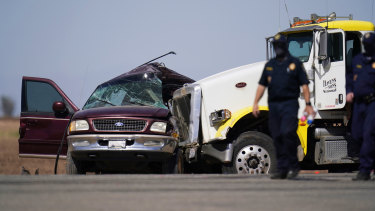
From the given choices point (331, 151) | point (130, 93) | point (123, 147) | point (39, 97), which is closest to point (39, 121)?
point (39, 97)

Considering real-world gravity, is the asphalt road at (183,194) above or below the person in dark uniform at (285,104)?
below

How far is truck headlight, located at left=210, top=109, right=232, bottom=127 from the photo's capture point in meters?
14.2

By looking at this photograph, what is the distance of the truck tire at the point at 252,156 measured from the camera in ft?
45.8

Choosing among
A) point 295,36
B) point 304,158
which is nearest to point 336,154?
point 304,158

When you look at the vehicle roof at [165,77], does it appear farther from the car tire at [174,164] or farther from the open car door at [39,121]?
the car tire at [174,164]

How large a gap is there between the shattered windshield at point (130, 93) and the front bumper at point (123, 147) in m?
1.68

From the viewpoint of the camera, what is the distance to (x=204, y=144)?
14.5m

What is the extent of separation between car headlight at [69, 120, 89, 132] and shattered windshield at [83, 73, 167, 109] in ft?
3.94

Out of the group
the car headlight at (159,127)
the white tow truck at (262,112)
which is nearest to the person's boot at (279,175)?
the white tow truck at (262,112)

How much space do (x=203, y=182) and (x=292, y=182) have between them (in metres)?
1.13

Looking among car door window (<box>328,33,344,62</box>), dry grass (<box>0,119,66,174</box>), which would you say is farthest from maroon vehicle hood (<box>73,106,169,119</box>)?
dry grass (<box>0,119,66,174</box>)

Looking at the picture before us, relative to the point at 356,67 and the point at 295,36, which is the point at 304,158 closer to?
the point at 295,36

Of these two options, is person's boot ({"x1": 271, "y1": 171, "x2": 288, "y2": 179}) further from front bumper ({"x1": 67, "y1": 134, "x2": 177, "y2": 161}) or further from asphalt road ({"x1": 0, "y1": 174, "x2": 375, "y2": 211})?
front bumper ({"x1": 67, "y1": 134, "x2": 177, "y2": 161})

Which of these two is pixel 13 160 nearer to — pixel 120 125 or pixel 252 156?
pixel 120 125
